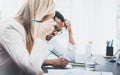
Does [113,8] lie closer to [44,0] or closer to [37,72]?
[44,0]

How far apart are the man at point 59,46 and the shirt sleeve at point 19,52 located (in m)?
0.09

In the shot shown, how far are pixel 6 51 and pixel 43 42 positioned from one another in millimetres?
213

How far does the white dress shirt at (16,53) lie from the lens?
1054mm

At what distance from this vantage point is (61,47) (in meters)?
1.28

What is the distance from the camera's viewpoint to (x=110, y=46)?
193 cm

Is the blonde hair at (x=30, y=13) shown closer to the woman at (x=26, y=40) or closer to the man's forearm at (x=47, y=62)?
the woman at (x=26, y=40)

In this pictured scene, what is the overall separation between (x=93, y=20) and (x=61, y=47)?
2.47 ft

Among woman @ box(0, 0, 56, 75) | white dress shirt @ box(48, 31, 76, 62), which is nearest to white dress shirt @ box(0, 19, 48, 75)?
woman @ box(0, 0, 56, 75)

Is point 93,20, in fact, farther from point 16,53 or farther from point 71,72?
point 16,53

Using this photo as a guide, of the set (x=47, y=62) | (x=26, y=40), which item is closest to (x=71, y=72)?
(x=47, y=62)

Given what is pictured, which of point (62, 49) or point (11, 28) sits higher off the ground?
point (11, 28)

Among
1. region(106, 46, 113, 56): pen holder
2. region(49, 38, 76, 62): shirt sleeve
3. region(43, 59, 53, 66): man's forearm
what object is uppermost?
region(49, 38, 76, 62): shirt sleeve

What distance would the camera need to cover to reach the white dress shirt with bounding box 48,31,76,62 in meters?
1.20

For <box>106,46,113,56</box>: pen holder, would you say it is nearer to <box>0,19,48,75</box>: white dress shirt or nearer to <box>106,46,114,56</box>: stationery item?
<box>106,46,114,56</box>: stationery item
